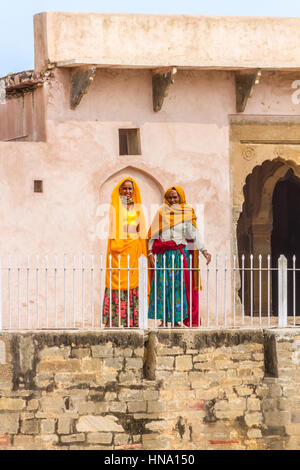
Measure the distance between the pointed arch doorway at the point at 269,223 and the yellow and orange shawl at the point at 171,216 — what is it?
3.81 meters

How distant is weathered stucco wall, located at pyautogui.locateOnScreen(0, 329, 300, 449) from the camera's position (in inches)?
544

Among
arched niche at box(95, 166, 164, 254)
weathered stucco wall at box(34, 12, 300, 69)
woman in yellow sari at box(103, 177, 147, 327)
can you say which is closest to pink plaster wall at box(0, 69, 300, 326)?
arched niche at box(95, 166, 164, 254)

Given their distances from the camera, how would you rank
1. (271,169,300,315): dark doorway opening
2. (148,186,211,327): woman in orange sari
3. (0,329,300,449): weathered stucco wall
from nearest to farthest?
(0,329,300,449): weathered stucco wall, (148,186,211,327): woman in orange sari, (271,169,300,315): dark doorway opening

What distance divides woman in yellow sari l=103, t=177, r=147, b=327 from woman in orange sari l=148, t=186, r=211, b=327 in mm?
157

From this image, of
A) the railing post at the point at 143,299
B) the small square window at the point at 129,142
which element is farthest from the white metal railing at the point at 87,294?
the small square window at the point at 129,142

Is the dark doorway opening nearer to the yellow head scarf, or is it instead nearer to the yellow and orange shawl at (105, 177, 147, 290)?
the yellow head scarf

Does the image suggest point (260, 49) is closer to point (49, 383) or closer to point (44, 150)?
point (44, 150)

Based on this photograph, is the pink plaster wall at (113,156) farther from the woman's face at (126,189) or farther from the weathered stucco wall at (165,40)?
the woman's face at (126,189)

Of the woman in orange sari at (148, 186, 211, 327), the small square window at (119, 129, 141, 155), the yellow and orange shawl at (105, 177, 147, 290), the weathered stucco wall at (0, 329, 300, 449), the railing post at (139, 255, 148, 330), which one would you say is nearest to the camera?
the weathered stucco wall at (0, 329, 300, 449)

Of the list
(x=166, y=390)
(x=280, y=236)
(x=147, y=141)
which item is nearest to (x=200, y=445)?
(x=166, y=390)

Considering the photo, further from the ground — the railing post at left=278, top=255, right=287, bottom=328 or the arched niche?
the arched niche

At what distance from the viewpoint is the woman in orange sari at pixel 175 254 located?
14.9 metres

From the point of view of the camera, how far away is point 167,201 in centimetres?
1534

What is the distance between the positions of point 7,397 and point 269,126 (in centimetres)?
495
